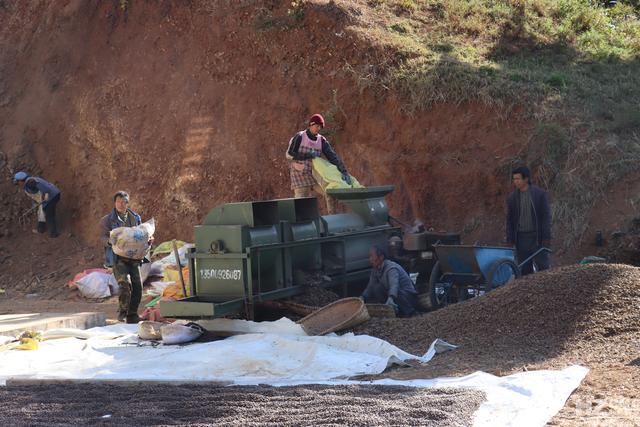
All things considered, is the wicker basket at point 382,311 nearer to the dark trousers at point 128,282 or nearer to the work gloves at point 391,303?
the work gloves at point 391,303

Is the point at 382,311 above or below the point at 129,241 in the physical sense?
below

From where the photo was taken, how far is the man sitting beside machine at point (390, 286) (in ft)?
33.7

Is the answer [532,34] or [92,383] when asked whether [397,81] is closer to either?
[532,34]

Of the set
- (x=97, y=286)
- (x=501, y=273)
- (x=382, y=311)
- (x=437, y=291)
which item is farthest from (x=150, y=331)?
(x=97, y=286)

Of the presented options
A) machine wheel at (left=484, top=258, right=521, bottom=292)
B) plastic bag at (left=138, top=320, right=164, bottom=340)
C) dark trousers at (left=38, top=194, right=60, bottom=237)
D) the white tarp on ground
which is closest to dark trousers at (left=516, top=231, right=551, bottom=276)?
machine wheel at (left=484, top=258, right=521, bottom=292)

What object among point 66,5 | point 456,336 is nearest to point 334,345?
point 456,336

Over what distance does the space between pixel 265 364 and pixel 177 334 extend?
1.79 m

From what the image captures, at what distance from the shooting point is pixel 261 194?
1688cm

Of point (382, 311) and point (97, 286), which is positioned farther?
point (97, 286)

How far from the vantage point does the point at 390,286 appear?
33.8ft

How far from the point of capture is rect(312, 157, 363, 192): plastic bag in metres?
12.2

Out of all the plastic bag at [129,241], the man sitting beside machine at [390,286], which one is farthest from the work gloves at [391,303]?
the plastic bag at [129,241]

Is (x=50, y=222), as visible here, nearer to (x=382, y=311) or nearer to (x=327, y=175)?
(x=327, y=175)

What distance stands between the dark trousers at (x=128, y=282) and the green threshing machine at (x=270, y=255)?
1.31 meters
